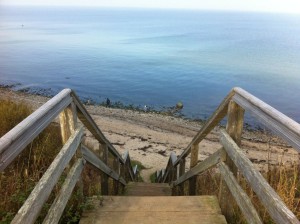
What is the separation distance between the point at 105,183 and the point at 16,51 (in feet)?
195

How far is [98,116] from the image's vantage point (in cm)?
2344

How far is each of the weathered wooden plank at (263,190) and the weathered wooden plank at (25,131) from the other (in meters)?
1.50

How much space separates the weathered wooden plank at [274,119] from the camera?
1.80 meters

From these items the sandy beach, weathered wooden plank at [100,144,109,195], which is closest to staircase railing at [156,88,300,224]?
weathered wooden plank at [100,144,109,195]

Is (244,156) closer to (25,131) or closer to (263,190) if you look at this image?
(263,190)

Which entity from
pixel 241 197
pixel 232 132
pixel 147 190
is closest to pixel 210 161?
pixel 232 132

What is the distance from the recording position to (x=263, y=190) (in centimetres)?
209

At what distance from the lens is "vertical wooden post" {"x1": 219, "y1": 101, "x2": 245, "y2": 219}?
3.11m

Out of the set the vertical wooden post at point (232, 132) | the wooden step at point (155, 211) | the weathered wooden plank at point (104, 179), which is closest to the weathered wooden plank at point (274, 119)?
the vertical wooden post at point (232, 132)

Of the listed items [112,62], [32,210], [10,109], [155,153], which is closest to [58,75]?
[112,62]

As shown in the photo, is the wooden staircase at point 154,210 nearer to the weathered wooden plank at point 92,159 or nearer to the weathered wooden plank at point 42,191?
the weathered wooden plank at point 92,159

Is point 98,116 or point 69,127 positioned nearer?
point 69,127

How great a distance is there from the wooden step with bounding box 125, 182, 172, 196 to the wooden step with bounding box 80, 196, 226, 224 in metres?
3.37

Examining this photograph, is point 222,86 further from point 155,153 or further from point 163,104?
point 155,153
